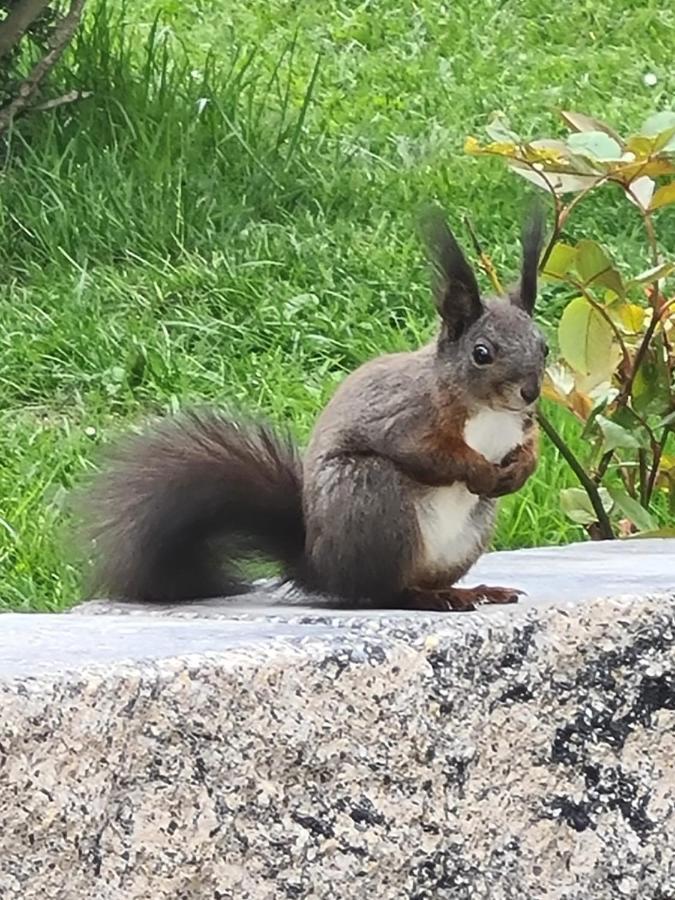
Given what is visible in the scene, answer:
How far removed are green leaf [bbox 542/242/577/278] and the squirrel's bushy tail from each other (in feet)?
1.82

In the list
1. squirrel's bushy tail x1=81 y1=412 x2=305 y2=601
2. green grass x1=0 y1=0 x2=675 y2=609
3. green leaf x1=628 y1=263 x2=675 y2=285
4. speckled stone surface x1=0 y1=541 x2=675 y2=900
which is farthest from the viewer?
green grass x1=0 y1=0 x2=675 y2=609

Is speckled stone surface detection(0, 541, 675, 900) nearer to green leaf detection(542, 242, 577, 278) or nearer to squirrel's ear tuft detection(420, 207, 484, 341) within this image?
squirrel's ear tuft detection(420, 207, 484, 341)

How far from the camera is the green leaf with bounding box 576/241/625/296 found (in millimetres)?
2217

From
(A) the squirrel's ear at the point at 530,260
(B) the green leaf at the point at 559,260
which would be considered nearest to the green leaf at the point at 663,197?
(B) the green leaf at the point at 559,260

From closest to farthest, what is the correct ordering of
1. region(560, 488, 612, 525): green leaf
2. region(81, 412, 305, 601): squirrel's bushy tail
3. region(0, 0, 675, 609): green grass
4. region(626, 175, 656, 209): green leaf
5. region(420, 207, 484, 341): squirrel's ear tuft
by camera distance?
1. region(420, 207, 484, 341): squirrel's ear tuft
2. region(81, 412, 305, 601): squirrel's bushy tail
3. region(626, 175, 656, 209): green leaf
4. region(560, 488, 612, 525): green leaf
5. region(0, 0, 675, 609): green grass

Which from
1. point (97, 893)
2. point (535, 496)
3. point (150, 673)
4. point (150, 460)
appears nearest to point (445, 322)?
point (150, 460)

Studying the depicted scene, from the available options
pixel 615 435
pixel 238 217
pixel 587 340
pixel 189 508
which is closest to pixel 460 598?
pixel 189 508

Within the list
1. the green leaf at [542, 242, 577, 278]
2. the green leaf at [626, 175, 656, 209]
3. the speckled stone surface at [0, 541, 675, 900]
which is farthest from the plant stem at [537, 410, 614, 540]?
the speckled stone surface at [0, 541, 675, 900]

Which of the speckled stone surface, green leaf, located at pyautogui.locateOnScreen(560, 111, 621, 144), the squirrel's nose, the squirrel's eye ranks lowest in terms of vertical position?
the speckled stone surface

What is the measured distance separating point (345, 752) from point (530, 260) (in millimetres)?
504

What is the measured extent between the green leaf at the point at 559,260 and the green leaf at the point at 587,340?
5 cm

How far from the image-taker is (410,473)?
5.29 ft

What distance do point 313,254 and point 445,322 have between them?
2020 millimetres

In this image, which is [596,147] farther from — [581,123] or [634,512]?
[634,512]
